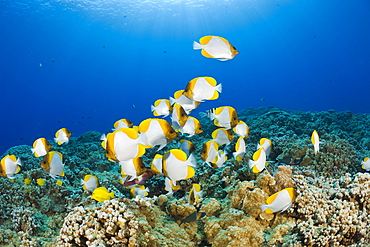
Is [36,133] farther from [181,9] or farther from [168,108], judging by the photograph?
[168,108]

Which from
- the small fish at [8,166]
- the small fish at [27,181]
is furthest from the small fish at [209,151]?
the small fish at [27,181]

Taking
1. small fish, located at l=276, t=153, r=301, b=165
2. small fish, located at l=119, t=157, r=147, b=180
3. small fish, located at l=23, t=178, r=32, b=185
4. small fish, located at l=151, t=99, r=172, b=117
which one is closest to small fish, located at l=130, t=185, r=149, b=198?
small fish, located at l=151, t=99, r=172, b=117

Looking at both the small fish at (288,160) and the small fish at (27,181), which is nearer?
the small fish at (288,160)

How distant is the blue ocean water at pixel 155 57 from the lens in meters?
58.2

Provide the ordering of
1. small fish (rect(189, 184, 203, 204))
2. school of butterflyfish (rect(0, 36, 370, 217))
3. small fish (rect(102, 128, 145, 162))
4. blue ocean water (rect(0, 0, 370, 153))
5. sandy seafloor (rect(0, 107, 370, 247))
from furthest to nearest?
blue ocean water (rect(0, 0, 370, 153))
small fish (rect(189, 184, 203, 204))
sandy seafloor (rect(0, 107, 370, 247))
school of butterflyfish (rect(0, 36, 370, 217))
small fish (rect(102, 128, 145, 162))

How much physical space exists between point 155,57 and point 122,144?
5498 inches

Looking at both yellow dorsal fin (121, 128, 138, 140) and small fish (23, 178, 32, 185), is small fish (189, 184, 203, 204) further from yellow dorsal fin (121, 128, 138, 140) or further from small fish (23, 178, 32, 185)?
small fish (23, 178, 32, 185)

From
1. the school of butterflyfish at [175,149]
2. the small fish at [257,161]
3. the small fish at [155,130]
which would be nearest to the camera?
the school of butterflyfish at [175,149]

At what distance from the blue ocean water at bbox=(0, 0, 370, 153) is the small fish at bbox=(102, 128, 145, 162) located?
20.9 metres

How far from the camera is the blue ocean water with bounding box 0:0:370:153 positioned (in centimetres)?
5819

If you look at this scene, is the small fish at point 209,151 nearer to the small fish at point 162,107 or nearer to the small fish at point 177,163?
the small fish at point 162,107

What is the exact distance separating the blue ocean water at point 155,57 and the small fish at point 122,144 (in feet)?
68.6

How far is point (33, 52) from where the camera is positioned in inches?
3017

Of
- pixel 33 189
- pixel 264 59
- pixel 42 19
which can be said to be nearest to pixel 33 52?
pixel 42 19
